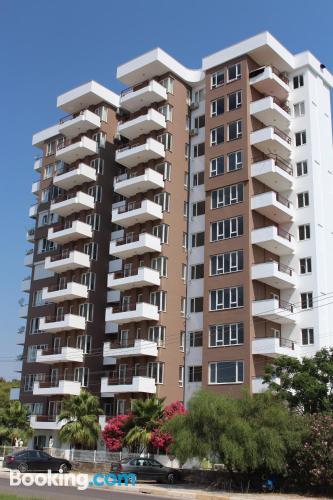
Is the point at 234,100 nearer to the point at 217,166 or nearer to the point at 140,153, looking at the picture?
the point at 217,166

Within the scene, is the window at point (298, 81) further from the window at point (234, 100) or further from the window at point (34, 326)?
the window at point (34, 326)

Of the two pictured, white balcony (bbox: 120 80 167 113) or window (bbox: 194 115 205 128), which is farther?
window (bbox: 194 115 205 128)

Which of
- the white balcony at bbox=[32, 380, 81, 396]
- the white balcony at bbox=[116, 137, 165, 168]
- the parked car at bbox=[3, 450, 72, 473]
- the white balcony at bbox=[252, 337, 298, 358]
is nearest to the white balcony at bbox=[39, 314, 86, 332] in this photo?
the white balcony at bbox=[32, 380, 81, 396]

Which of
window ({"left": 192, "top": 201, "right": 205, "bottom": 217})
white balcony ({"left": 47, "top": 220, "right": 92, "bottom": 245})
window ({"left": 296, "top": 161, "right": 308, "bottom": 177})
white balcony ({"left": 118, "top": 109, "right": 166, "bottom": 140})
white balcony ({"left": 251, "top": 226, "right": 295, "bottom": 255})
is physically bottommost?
white balcony ({"left": 251, "top": 226, "right": 295, "bottom": 255})

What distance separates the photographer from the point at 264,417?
3512 cm

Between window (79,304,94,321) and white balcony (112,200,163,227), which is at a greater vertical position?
white balcony (112,200,163,227)

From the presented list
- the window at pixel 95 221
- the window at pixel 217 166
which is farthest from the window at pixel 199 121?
the window at pixel 95 221

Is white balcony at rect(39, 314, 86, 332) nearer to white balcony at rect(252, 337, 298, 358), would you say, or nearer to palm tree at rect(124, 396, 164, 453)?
palm tree at rect(124, 396, 164, 453)

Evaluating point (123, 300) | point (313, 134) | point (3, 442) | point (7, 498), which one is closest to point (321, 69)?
point (313, 134)

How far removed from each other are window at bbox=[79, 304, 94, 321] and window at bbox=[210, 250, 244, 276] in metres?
14.3

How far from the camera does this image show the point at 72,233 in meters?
63.8

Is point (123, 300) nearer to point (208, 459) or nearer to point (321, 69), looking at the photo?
point (208, 459)

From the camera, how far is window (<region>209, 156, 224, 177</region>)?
57562mm

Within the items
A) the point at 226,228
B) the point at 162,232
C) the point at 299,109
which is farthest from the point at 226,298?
the point at 299,109
